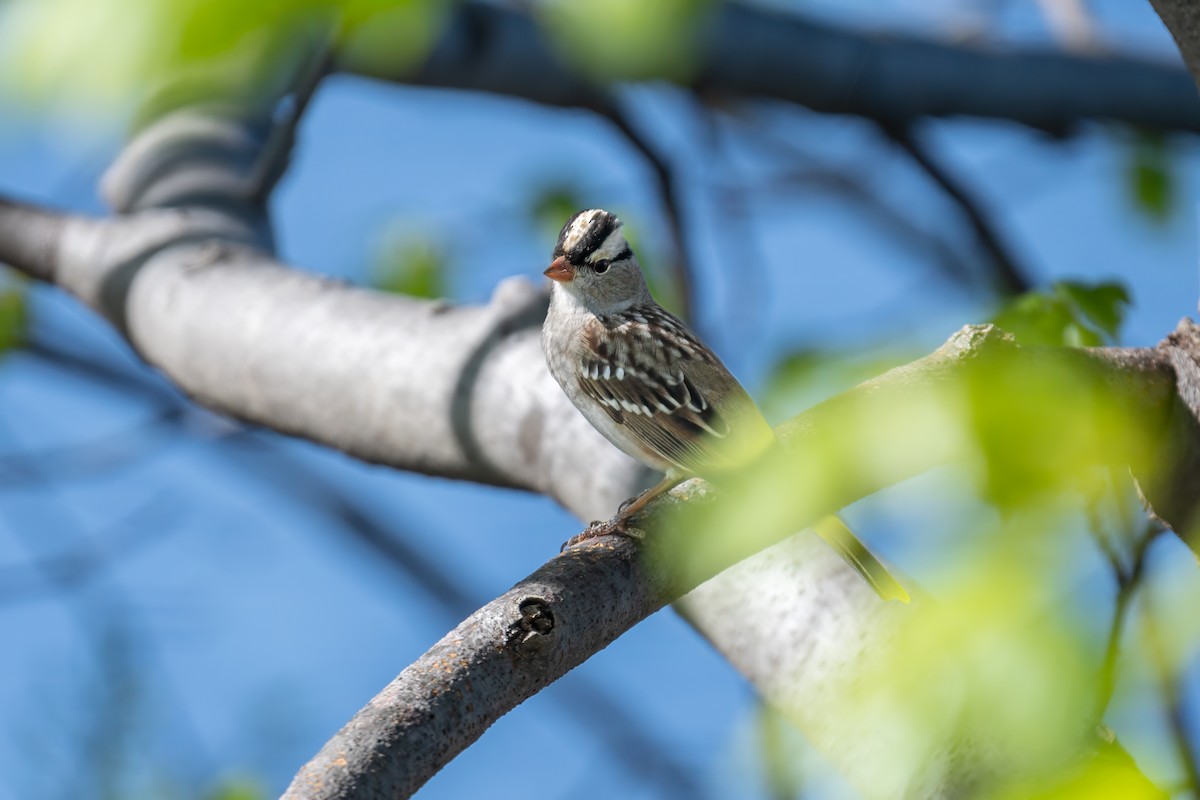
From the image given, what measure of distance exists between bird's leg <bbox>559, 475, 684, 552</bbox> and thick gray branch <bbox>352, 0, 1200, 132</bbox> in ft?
6.56

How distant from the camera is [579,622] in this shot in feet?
7.45

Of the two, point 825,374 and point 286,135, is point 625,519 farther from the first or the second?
point 286,135

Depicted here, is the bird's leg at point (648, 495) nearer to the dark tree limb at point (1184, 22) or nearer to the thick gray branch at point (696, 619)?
the thick gray branch at point (696, 619)

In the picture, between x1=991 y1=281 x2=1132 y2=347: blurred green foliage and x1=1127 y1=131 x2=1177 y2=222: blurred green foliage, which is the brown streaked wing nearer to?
x1=991 y1=281 x2=1132 y2=347: blurred green foliage

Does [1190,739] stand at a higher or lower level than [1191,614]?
lower

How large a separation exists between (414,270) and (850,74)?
223 cm

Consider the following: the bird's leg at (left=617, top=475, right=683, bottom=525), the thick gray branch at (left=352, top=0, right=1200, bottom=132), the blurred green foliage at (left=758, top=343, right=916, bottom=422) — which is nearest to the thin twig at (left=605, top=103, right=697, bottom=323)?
the thick gray branch at (left=352, top=0, right=1200, bottom=132)

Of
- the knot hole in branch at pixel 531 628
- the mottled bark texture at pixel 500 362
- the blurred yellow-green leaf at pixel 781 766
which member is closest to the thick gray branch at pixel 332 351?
the mottled bark texture at pixel 500 362

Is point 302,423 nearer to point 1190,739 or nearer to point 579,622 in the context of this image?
point 579,622

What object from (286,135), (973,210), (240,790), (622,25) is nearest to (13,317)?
(286,135)

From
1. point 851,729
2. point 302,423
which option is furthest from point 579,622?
point 302,423

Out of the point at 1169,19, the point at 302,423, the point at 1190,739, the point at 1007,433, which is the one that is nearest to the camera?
the point at 1007,433

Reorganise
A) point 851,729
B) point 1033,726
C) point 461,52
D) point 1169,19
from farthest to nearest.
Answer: point 461,52
point 1169,19
point 851,729
point 1033,726

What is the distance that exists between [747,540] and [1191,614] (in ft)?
2.21
